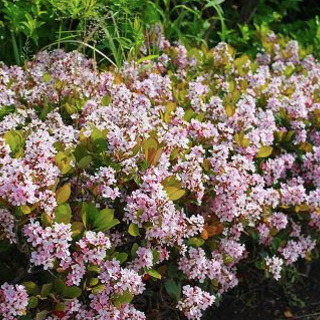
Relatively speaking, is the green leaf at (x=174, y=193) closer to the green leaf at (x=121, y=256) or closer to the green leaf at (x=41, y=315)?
the green leaf at (x=121, y=256)

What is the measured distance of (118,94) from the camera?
10.4 feet

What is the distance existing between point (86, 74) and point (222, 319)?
1.40m

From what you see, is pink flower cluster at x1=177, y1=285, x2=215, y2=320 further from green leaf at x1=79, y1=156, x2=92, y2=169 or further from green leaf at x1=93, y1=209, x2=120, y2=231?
green leaf at x1=79, y1=156, x2=92, y2=169

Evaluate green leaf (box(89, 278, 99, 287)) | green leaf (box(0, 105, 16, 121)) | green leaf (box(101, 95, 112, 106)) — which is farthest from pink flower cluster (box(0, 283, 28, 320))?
green leaf (box(101, 95, 112, 106))

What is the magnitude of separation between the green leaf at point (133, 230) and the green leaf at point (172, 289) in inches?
14.4

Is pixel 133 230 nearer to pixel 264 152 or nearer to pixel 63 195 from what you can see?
pixel 63 195

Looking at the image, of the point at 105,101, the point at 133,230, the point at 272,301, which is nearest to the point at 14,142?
the point at 133,230

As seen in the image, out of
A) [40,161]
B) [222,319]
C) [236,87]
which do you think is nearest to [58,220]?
[40,161]

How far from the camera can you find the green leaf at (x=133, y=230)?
2527 mm

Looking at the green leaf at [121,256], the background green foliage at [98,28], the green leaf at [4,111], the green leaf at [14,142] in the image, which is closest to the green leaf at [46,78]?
the background green foliage at [98,28]

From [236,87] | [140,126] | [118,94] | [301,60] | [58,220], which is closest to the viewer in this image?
[58,220]

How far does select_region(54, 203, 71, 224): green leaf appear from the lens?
7.83ft

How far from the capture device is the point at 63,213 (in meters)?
2.40

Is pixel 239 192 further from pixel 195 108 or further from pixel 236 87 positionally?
pixel 236 87
